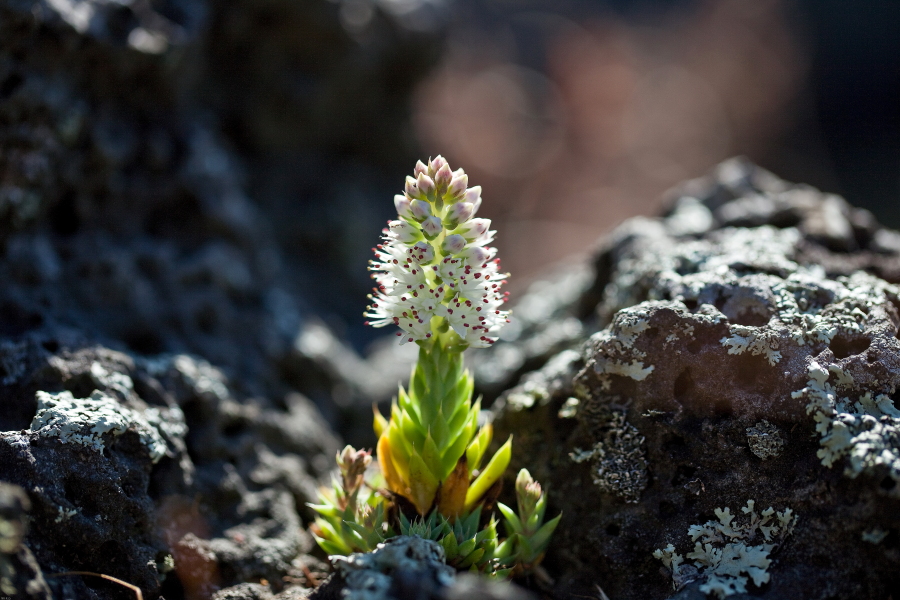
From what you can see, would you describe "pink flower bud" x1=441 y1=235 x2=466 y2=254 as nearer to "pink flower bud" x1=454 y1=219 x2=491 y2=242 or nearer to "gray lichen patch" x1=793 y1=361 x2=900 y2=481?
"pink flower bud" x1=454 y1=219 x2=491 y2=242

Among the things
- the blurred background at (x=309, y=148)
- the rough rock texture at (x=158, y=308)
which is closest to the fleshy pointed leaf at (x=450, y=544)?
the rough rock texture at (x=158, y=308)

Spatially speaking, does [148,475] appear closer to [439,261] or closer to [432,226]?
[439,261]

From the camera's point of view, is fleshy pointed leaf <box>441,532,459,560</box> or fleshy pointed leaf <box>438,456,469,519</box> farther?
fleshy pointed leaf <box>438,456,469,519</box>

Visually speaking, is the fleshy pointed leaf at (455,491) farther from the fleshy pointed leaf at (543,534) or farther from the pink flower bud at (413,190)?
the pink flower bud at (413,190)

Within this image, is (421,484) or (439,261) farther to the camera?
(421,484)

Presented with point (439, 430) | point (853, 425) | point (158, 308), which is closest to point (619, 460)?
point (439, 430)

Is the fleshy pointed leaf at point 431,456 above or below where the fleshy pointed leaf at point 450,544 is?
above

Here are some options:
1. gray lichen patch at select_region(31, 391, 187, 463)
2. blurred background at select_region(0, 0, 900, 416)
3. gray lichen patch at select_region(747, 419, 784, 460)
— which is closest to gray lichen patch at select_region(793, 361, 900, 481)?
gray lichen patch at select_region(747, 419, 784, 460)

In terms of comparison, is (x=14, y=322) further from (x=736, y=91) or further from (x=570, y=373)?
(x=736, y=91)
